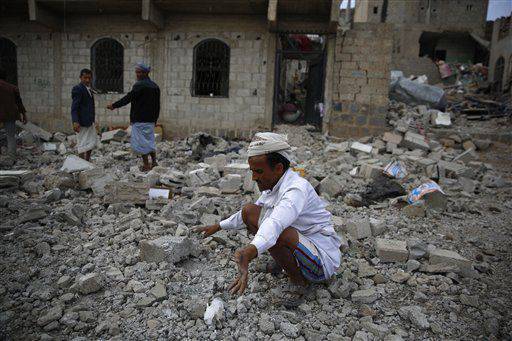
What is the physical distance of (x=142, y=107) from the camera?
18.4 ft

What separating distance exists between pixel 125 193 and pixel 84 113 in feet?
7.37

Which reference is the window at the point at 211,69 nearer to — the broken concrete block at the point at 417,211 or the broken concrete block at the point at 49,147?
the broken concrete block at the point at 49,147

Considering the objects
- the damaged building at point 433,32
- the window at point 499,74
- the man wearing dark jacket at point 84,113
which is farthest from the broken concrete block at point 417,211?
the damaged building at point 433,32

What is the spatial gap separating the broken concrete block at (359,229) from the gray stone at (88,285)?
2190 millimetres

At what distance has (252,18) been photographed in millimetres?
9375

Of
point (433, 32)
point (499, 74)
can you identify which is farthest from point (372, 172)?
point (433, 32)

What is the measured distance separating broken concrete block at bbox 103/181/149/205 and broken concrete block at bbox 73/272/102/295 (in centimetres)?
176

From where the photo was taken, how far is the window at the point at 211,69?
962 centimetres

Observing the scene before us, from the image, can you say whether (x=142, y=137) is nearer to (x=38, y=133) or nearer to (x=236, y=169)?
(x=236, y=169)

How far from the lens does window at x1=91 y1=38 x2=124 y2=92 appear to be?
1008 cm

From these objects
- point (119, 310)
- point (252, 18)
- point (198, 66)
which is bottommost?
point (119, 310)

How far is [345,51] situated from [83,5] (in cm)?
678

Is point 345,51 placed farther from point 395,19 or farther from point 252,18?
point 395,19

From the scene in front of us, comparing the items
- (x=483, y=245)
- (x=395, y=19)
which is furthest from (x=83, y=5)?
(x=395, y=19)
